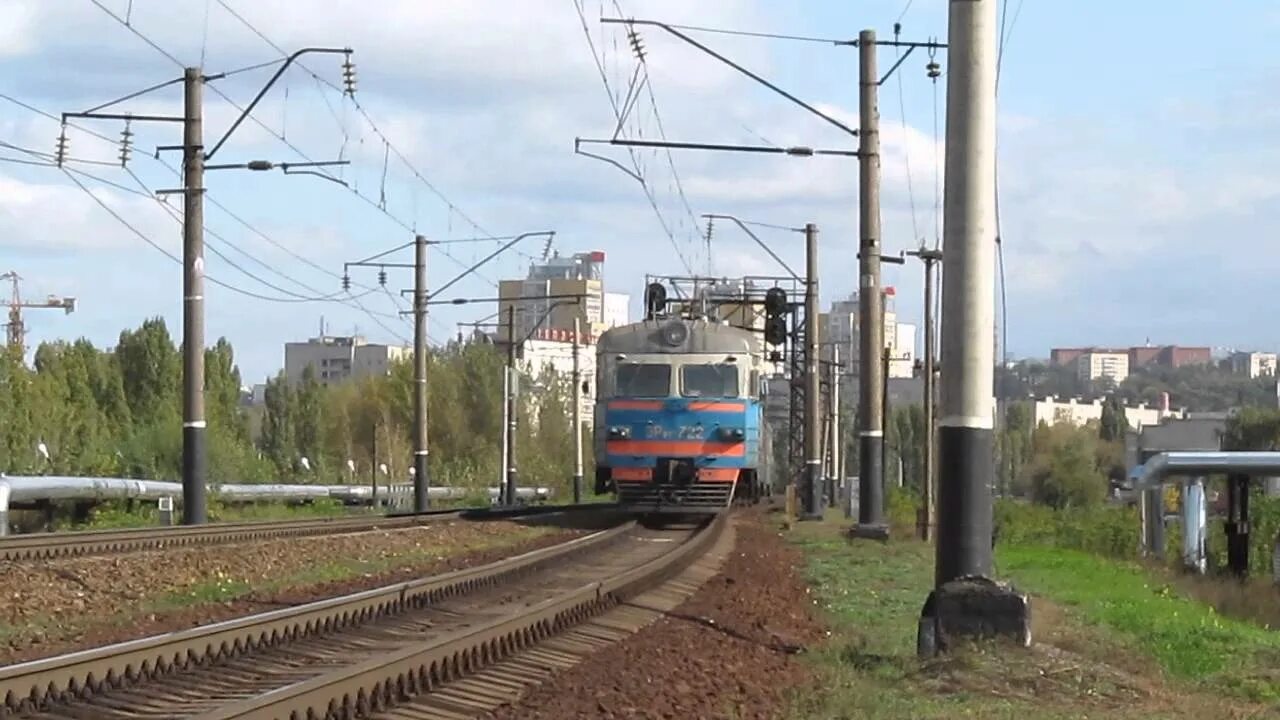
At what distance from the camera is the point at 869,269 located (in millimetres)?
30766

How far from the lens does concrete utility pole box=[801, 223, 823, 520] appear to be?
4369 cm

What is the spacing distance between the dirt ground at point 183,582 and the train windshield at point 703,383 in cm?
763

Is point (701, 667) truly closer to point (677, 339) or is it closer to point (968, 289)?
point (968, 289)

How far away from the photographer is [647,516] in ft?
125

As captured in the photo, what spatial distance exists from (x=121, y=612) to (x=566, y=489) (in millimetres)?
62042

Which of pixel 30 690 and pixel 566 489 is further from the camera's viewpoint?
pixel 566 489

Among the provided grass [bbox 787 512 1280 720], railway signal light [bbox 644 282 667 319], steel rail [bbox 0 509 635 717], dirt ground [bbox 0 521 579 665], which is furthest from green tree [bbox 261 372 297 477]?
steel rail [bbox 0 509 635 717]

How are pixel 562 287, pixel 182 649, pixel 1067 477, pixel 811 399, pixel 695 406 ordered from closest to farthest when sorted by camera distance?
pixel 182 649, pixel 695 406, pixel 811 399, pixel 1067 477, pixel 562 287

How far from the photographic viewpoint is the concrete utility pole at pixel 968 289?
12922 millimetres

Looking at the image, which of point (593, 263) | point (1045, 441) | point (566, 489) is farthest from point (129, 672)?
point (593, 263)

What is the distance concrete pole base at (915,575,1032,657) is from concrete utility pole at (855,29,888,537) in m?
17.8

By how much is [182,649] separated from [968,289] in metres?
5.69

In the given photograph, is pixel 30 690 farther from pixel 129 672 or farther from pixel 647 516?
pixel 647 516

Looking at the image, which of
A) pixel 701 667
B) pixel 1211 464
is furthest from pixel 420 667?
pixel 1211 464
